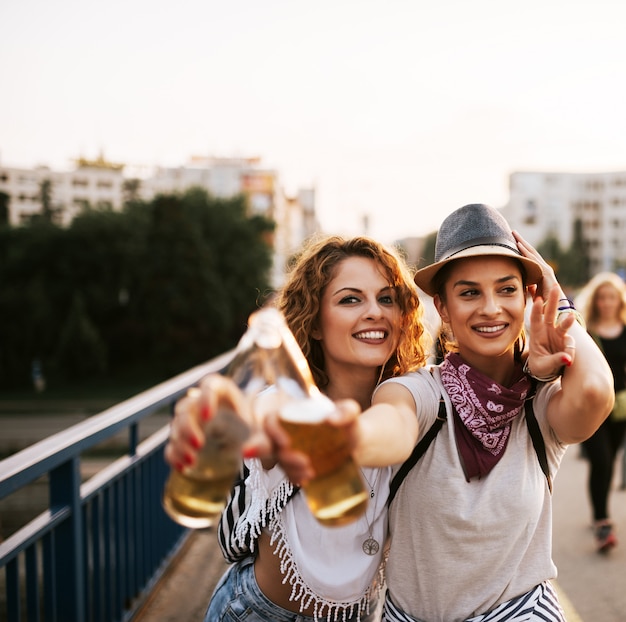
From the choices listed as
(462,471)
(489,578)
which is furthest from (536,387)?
(489,578)

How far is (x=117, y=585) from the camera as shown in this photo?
3.57 meters

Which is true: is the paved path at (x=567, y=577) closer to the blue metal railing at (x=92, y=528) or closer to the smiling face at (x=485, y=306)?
the blue metal railing at (x=92, y=528)

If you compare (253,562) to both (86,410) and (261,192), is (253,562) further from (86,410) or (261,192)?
(261,192)

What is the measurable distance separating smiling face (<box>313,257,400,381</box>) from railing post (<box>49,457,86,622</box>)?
1.30m

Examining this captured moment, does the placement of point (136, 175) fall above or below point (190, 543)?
above

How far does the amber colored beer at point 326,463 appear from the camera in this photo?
42.1 inches

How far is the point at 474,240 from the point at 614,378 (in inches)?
159

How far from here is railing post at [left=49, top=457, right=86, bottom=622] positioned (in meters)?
2.74

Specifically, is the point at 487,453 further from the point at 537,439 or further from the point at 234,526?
the point at 234,526

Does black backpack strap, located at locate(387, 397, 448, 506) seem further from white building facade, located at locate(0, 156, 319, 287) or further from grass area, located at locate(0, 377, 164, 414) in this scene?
white building facade, located at locate(0, 156, 319, 287)

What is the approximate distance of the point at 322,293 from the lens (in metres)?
2.14

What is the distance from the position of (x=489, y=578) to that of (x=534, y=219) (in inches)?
4419

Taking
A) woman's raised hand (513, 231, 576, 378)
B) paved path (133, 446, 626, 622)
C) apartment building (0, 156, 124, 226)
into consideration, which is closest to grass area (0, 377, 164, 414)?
paved path (133, 446, 626, 622)

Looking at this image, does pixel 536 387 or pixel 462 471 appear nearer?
pixel 462 471
